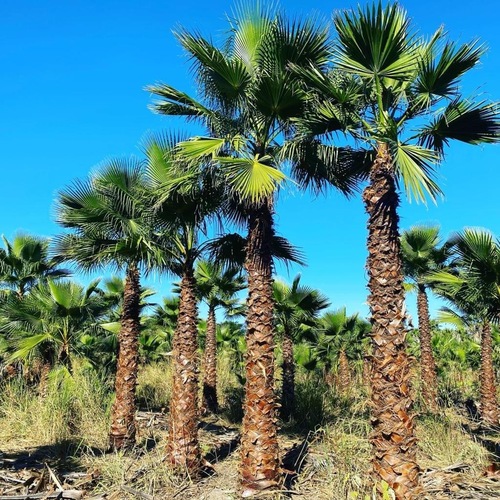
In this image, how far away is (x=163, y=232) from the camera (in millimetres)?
10008

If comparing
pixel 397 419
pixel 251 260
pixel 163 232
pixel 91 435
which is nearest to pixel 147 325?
pixel 91 435

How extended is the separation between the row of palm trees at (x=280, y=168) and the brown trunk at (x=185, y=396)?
0.02 meters

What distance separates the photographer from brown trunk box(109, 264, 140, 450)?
10531 millimetres

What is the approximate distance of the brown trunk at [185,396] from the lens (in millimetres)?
8703

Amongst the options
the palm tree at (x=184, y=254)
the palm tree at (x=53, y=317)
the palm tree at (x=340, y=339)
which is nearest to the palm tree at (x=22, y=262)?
the palm tree at (x=53, y=317)

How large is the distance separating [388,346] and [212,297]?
13358 mm

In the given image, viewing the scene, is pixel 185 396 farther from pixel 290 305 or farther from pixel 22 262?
pixel 22 262

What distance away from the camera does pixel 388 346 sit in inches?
236

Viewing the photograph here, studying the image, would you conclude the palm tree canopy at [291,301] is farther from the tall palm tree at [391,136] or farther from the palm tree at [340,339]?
the tall palm tree at [391,136]

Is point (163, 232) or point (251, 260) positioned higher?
point (163, 232)

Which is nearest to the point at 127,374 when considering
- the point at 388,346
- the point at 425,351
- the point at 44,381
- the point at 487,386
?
the point at 44,381

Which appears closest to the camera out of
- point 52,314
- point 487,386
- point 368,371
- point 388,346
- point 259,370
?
point 388,346

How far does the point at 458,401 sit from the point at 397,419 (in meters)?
17.9

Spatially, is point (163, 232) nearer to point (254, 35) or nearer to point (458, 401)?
point (254, 35)
